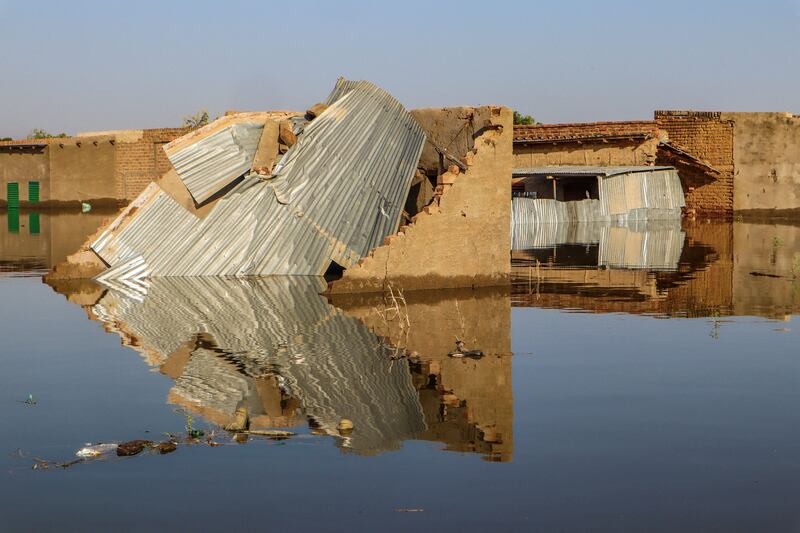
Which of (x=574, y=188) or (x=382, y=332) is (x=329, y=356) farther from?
(x=574, y=188)

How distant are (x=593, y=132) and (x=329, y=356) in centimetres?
2659

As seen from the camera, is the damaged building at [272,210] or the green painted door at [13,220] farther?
the green painted door at [13,220]

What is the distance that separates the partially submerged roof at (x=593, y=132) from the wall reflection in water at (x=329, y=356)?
2142 centimetres

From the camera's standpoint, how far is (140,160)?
1613 inches

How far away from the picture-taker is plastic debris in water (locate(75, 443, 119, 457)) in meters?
6.03

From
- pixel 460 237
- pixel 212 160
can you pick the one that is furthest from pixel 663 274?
pixel 212 160

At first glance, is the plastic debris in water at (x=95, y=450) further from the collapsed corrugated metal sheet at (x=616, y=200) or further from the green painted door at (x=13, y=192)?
the green painted door at (x=13, y=192)

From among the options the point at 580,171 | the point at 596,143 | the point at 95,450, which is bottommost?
the point at 95,450

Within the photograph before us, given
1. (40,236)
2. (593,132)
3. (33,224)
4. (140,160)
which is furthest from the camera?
(140,160)

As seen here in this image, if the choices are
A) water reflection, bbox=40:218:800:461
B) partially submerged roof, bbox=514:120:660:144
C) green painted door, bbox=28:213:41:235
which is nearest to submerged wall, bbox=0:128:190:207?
green painted door, bbox=28:213:41:235

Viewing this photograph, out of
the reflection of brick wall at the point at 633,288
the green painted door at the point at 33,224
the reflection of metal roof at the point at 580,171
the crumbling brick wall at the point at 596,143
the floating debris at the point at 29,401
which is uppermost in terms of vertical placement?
the crumbling brick wall at the point at 596,143

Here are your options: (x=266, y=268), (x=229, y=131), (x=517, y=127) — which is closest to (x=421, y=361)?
(x=266, y=268)

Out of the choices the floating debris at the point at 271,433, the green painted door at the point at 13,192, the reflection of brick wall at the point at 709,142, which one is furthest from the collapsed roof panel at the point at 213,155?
the green painted door at the point at 13,192

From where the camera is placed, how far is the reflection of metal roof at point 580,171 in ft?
101
